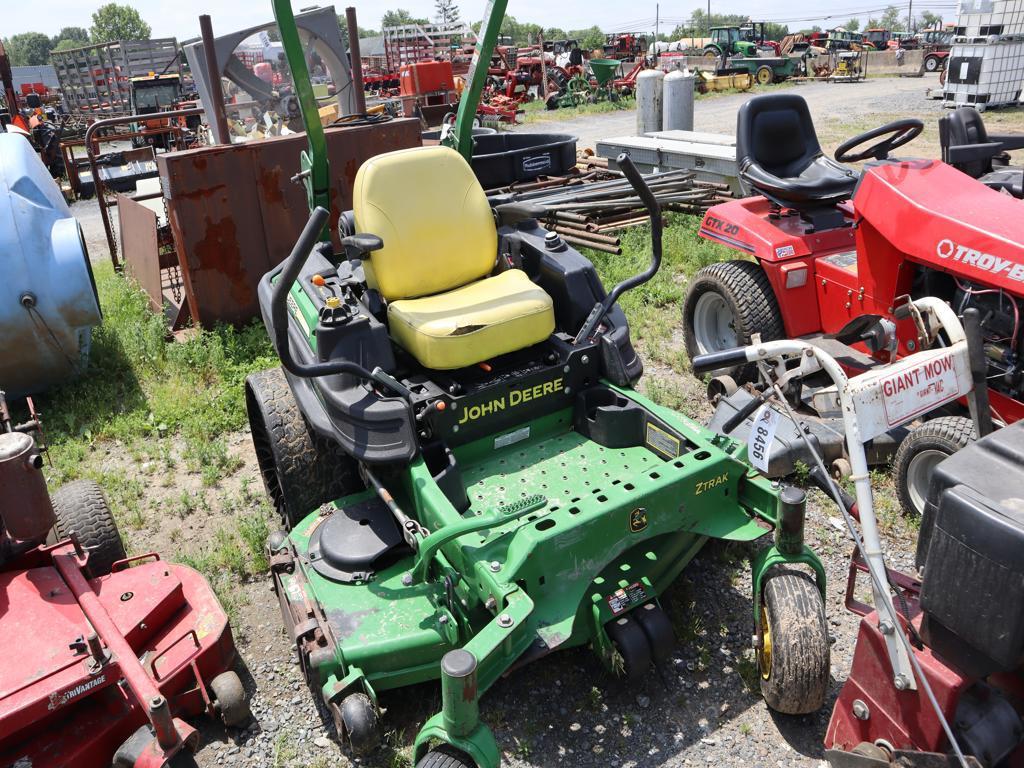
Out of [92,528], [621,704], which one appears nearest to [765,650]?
[621,704]

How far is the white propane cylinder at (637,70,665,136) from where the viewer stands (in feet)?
34.0

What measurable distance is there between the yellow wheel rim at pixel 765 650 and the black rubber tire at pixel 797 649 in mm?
31

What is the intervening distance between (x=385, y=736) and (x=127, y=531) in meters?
1.93

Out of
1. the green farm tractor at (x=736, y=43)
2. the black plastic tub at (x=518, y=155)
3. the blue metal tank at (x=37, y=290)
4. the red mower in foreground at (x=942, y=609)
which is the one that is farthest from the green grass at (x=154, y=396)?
the green farm tractor at (x=736, y=43)

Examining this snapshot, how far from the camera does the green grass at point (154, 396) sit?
4.57m

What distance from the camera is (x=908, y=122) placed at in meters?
4.14

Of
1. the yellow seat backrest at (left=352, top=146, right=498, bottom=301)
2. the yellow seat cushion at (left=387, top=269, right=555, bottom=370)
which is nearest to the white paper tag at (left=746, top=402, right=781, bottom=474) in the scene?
the yellow seat cushion at (left=387, top=269, right=555, bottom=370)

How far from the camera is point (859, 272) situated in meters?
4.11

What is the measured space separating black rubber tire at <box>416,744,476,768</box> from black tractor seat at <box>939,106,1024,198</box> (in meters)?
3.67

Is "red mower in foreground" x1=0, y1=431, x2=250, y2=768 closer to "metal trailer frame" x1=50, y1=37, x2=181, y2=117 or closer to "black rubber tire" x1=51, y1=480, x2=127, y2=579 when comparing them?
"black rubber tire" x1=51, y1=480, x2=127, y2=579

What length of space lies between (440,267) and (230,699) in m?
1.94

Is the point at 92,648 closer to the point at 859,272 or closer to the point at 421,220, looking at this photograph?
the point at 421,220

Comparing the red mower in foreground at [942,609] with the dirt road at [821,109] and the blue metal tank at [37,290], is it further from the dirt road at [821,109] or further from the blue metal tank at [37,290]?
the dirt road at [821,109]

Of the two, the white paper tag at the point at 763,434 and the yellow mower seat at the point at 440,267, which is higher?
the yellow mower seat at the point at 440,267
